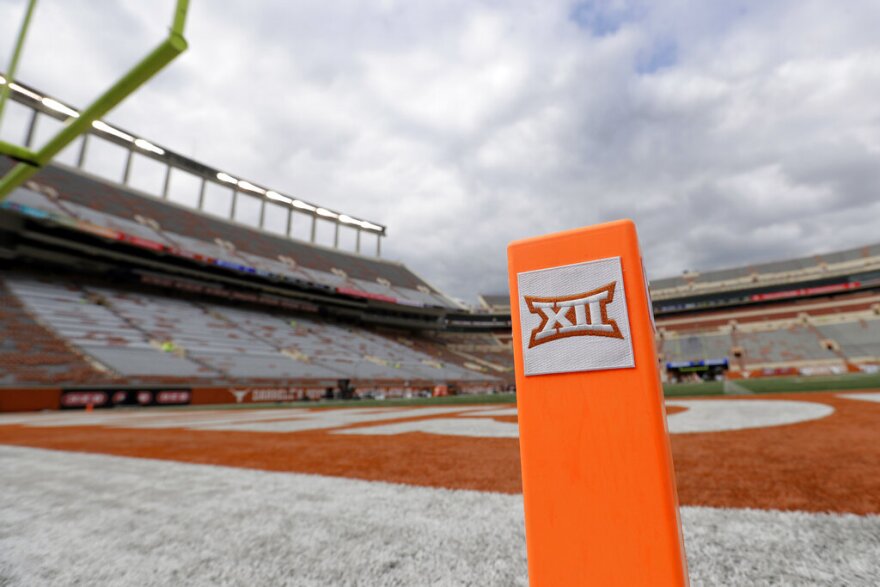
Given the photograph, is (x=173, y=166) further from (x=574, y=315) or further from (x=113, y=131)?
(x=574, y=315)

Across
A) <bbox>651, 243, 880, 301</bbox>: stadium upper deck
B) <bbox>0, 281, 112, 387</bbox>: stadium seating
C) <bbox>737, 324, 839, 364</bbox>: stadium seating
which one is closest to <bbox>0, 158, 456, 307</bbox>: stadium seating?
<bbox>0, 281, 112, 387</bbox>: stadium seating

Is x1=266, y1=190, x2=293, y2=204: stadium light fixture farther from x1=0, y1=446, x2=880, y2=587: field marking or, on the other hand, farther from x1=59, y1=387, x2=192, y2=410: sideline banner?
x1=0, y1=446, x2=880, y2=587: field marking

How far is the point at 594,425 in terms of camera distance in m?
0.85

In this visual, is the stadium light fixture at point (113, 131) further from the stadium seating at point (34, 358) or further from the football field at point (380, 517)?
the football field at point (380, 517)

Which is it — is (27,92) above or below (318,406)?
above

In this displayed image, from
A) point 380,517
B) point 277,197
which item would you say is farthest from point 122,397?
point 277,197

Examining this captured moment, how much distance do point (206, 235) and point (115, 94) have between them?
31.7 metres

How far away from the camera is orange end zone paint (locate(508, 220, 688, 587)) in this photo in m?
0.78

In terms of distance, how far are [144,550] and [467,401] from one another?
12.4 meters

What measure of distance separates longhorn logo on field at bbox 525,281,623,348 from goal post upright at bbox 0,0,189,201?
340 cm

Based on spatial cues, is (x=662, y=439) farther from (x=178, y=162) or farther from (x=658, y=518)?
(x=178, y=162)

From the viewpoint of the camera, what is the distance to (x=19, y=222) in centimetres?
2112

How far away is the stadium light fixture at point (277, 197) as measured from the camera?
38.5 m

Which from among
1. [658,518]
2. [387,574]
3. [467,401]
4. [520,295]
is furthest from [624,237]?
[467,401]
